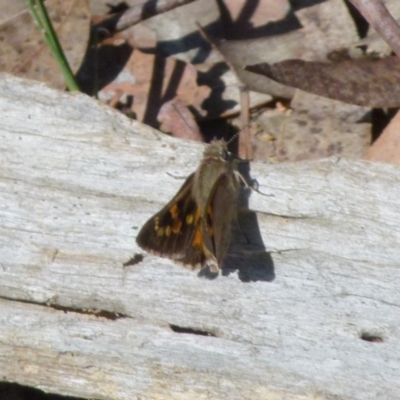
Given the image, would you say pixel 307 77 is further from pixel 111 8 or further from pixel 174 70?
pixel 111 8

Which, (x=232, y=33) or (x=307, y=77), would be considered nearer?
(x=307, y=77)

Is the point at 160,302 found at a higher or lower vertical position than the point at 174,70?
lower

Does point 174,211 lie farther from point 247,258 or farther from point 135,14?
point 135,14

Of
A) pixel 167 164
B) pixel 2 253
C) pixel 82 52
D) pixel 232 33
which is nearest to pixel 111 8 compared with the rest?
pixel 82 52

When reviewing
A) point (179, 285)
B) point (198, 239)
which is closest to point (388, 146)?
point (198, 239)

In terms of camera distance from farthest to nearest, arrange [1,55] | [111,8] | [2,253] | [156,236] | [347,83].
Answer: [111,8] < [1,55] < [347,83] < [2,253] < [156,236]

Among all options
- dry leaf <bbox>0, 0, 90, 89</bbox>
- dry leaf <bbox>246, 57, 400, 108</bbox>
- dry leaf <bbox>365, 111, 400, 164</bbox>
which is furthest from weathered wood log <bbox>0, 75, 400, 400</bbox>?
dry leaf <bbox>0, 0, 90, 89</bbox>

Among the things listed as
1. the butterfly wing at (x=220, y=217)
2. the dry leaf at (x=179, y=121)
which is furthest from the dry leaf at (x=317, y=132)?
the butterfly wing at (x=220, y=217)
